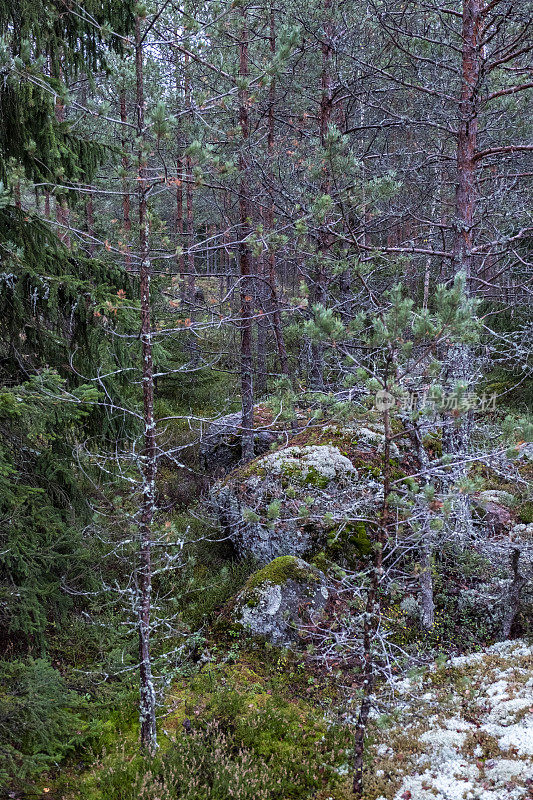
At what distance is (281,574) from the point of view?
7156 mm

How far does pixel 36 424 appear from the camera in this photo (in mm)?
4777

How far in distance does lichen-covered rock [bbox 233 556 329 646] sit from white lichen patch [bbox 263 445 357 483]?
5.66ft

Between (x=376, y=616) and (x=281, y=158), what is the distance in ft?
29.0

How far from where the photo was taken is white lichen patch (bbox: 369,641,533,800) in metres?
4.38

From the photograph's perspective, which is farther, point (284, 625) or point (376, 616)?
point (284, 625)

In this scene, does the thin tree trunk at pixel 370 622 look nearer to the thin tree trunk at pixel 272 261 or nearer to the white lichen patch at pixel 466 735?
the white lichen patch at pixel 466 735

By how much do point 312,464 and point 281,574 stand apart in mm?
2151

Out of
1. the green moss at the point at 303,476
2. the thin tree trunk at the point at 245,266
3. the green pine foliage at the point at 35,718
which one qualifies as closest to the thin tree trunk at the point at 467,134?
the thin tree trunk at the point at 245,266

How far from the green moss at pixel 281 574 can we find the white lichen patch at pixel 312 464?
156cm

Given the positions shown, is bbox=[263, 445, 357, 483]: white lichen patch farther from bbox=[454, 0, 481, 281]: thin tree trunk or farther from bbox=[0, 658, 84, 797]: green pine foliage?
bbox=[0, 658, 84, 797]: green pine foliage

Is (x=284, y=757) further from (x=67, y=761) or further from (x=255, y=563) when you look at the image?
(x=255, y=563)

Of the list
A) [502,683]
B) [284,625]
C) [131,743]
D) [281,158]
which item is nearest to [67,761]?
[131,743]

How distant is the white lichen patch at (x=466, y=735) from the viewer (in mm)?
4376

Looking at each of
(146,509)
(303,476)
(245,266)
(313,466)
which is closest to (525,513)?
(313,466)
